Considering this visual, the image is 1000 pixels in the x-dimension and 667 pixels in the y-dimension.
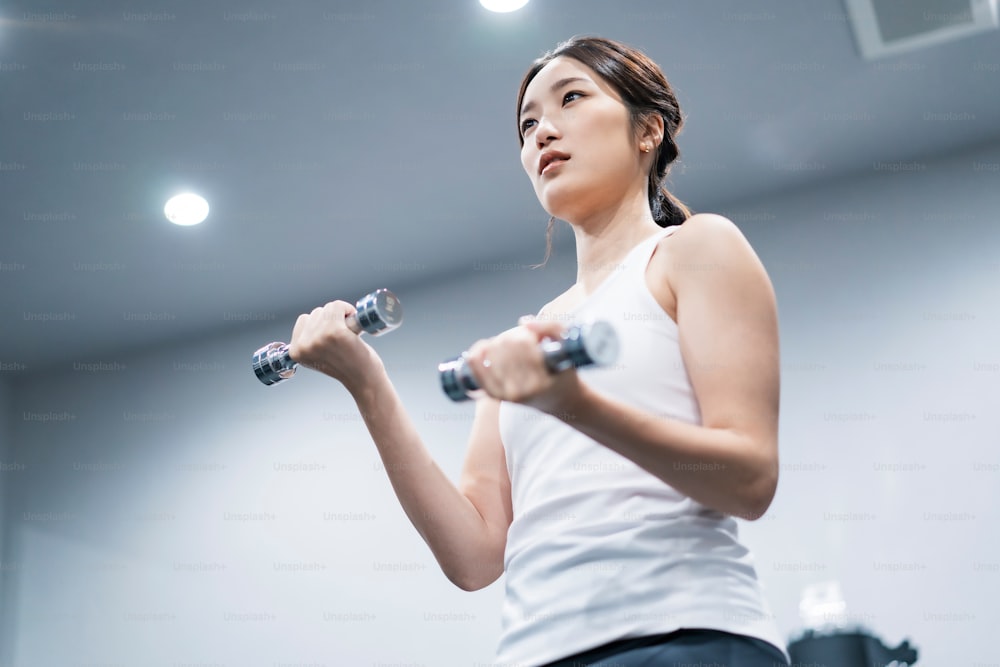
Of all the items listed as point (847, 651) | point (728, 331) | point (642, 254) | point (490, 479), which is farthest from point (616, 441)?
point (847, 651)

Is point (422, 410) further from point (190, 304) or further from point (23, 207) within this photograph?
point (23, 207)

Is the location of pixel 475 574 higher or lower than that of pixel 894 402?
lower

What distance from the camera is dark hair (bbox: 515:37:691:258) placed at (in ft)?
3.84

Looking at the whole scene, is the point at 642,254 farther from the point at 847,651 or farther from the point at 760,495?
the point at 847,651

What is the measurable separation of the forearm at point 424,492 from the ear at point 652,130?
43 cm

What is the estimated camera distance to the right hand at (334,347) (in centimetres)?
99

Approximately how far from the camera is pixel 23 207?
3188 millimetres

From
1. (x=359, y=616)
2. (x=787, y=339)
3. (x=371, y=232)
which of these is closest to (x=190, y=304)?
(x=371, y=232)

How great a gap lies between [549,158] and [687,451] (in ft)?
1.59

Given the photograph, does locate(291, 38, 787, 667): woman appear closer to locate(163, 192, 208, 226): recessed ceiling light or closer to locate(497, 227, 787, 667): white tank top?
locate(497, 227, 787, 667): white tank top

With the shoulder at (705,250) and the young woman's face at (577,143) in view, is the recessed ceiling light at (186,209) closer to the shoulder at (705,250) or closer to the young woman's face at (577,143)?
the young woman's face at (577,143)

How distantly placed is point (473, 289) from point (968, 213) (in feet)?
5.67

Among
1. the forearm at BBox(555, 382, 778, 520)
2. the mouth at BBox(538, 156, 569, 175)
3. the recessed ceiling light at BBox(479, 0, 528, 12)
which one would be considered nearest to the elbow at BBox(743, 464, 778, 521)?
the forearm at BBox(555, 382, 778, 520)

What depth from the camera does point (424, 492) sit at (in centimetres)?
101
